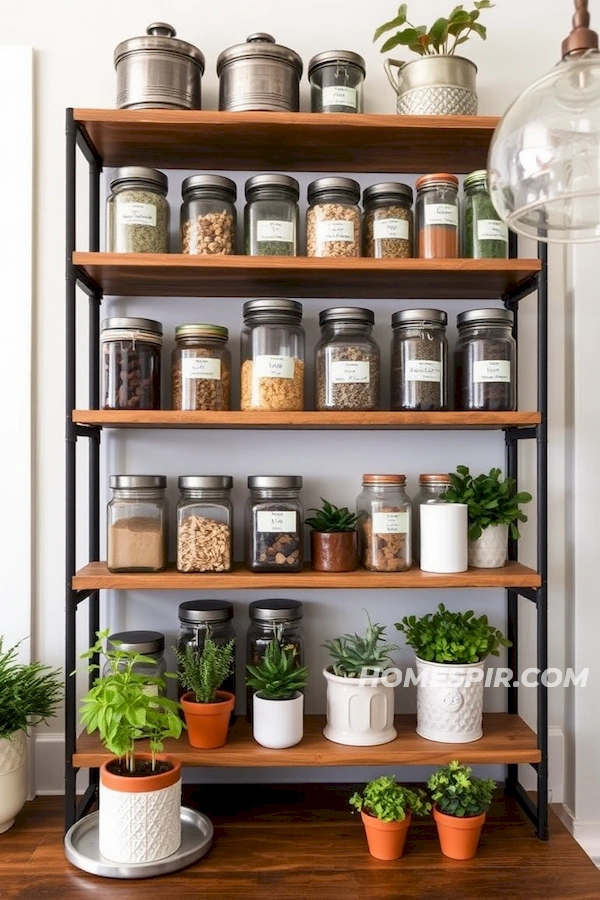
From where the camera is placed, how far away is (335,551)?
5.16 ft

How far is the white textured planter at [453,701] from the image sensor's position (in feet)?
5.11

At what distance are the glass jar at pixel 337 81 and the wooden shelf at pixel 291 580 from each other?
3.10ft

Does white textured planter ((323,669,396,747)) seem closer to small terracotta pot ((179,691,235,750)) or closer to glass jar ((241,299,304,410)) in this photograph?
small terracotta pot ((179,691,235,750))

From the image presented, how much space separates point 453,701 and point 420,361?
69 cm

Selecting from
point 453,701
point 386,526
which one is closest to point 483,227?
point 386,526

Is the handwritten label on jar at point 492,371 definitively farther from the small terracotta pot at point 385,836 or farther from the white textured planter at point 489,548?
the small terracotta pot at point 385,836

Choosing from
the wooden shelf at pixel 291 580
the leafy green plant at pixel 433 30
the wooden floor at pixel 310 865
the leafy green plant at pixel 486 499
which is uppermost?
the leafy green plant at pixel 433 30

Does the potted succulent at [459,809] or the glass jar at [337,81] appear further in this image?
the glass jar at [337,81]

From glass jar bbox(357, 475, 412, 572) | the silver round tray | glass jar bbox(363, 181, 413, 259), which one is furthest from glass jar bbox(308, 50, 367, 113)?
the silver round tray

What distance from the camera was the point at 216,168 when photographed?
5.76 ft

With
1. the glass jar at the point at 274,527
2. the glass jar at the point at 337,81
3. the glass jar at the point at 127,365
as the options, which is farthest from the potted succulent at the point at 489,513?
the glass jar at the point at 337,81

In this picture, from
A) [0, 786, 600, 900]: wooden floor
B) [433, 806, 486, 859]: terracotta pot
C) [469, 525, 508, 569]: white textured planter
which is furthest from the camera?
[469, 525, 508, 569]: white textured planter

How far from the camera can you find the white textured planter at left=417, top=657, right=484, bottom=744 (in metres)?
1.56

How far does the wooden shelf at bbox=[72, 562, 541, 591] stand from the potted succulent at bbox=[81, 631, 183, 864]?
6.2 inches
